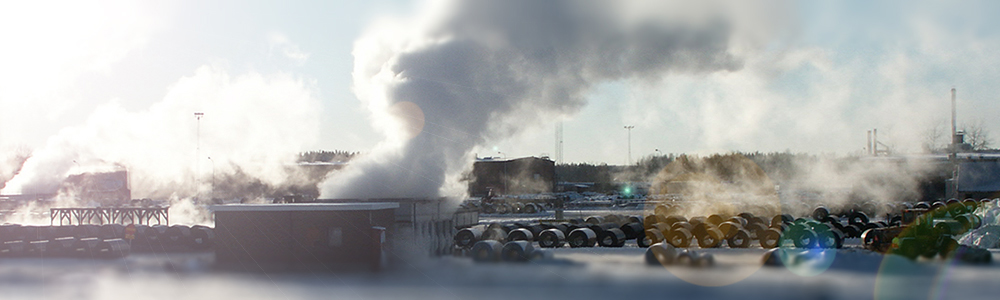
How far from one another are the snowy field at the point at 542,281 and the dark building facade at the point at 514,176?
82200mm

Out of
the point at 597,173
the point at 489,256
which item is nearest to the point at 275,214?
the point at 489,256

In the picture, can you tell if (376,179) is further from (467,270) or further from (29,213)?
(29,213)

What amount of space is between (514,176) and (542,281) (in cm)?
9118

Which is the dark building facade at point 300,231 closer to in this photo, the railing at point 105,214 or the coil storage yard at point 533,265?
the coil storage yard at point 533,265

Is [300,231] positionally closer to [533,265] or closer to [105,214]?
[533,265]

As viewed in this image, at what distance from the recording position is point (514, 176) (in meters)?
119

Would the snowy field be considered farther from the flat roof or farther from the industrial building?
the flat roof

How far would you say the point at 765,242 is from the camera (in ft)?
140

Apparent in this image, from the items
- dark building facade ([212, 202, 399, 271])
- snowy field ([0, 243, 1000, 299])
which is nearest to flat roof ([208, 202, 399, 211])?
dark building facade ([212, 202, 399, 271])

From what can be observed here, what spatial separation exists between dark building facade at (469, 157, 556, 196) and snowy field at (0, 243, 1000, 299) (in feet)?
270

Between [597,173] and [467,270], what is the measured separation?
535ft

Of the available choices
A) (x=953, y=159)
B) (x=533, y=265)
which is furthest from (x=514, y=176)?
(x=533, y=265)

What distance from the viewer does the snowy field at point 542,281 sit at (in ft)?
82.4

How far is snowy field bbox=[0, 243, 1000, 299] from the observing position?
25109mm
